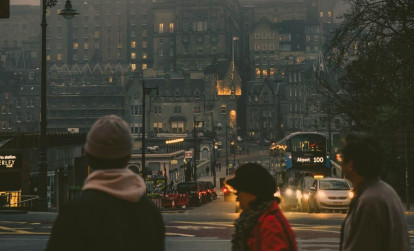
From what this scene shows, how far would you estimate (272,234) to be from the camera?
19.2ft

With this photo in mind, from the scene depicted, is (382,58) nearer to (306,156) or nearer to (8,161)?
(306,156)

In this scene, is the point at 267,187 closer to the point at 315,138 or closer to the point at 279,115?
the point at 315,138

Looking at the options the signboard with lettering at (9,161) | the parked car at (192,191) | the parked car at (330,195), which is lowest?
the parked car at (192,191)

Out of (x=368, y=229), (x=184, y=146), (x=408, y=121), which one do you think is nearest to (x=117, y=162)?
(x=368, y=229)

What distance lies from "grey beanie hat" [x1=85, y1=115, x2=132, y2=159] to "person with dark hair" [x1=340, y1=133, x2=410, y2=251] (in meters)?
2.13

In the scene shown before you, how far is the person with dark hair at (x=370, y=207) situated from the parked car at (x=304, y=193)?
27.1 meters

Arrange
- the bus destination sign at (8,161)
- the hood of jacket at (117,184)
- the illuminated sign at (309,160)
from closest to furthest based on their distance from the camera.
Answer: the hood of jacket at (117,184) < the bus destination sign at (8,161) < the illuminated sign at (309,160)

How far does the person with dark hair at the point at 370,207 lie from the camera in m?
6.05

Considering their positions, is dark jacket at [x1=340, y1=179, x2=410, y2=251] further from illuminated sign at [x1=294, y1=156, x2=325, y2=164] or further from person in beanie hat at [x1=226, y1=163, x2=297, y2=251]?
illuminated sign at [x1=294, y1=156, x2=325, y2=164]

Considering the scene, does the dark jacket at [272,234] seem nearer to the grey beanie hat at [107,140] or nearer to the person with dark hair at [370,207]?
the person with dark hair at [370,207]

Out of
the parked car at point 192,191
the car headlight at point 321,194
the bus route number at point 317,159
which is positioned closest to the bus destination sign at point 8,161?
the car headlight at point 321,194

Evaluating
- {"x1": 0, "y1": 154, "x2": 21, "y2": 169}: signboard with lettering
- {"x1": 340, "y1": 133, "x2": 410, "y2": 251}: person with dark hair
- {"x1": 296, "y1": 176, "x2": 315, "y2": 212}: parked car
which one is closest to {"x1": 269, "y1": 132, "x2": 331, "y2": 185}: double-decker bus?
{"x1": 296, "y1": 176, "x2": 315, "y2": 212}: parked car

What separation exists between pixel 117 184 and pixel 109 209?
8.6 inches

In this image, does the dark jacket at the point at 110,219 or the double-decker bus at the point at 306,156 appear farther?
the double-decker bus at the point at 306,156
